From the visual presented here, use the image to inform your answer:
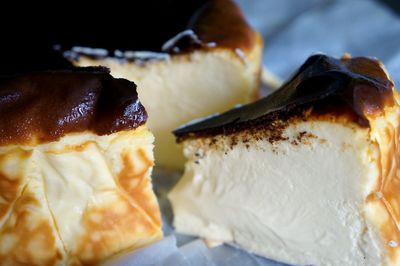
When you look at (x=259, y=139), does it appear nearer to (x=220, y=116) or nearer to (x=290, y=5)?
(x=220, y=116)

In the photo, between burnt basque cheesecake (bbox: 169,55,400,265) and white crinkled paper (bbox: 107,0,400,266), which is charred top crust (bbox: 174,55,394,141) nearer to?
burnt basque cheesecake (bbox: 169,55,400,265)

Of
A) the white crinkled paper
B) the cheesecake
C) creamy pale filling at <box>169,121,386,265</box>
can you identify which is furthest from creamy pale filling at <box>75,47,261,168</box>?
the cheesecake

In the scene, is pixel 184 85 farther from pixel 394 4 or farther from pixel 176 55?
pixel 394 4

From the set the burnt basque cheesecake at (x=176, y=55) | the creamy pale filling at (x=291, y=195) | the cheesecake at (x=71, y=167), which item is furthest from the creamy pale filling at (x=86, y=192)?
the burnt basque cheesecake at (x=176, y=55)

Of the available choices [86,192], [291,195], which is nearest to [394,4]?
[291,195]

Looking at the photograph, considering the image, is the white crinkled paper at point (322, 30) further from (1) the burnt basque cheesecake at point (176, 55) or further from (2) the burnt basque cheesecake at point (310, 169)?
(2) the burnt basque cheesecake at point (310, 169)

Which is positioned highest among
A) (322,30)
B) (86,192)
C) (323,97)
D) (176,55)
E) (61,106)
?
(322,30)
